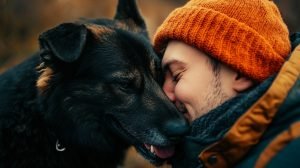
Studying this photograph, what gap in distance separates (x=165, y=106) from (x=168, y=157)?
A: 0.31 m

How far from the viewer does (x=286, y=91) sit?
2.21m

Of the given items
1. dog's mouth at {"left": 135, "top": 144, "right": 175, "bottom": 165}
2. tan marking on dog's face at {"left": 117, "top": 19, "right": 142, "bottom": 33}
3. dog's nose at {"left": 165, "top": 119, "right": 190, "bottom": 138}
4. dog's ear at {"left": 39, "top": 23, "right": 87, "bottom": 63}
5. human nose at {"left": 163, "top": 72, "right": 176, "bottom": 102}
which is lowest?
dog's mouth at {"left": 135, "top": 144, "right": 175, "bottom": 165}

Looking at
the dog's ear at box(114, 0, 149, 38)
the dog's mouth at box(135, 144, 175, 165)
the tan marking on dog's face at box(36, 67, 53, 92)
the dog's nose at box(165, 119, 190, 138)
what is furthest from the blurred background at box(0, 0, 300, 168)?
the dog's nose at box(165, 119, 190, 138)

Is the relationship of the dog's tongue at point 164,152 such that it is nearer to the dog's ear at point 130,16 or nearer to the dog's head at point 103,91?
the dog's head at point 103,91

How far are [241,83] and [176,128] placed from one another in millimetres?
450

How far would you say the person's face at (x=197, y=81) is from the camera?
2.67 m

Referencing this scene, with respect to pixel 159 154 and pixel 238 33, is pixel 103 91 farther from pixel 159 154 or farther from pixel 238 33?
pixel 238 33

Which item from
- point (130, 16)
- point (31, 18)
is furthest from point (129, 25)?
point (31, 18)

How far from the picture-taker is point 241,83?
2.66 meters

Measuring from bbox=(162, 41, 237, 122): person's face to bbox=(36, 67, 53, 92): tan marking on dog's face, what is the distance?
764mm

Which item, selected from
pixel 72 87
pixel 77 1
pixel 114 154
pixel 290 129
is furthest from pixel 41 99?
pixel 77 1

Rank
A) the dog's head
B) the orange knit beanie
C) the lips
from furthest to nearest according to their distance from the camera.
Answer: the lips → the dog's head → the orange knit beanie

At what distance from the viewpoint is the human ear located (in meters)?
2.64

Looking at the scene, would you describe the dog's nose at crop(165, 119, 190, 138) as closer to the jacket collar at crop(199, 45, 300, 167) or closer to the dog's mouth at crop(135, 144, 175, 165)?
the dog's mouth at crop(135, 144, 175, 165)
